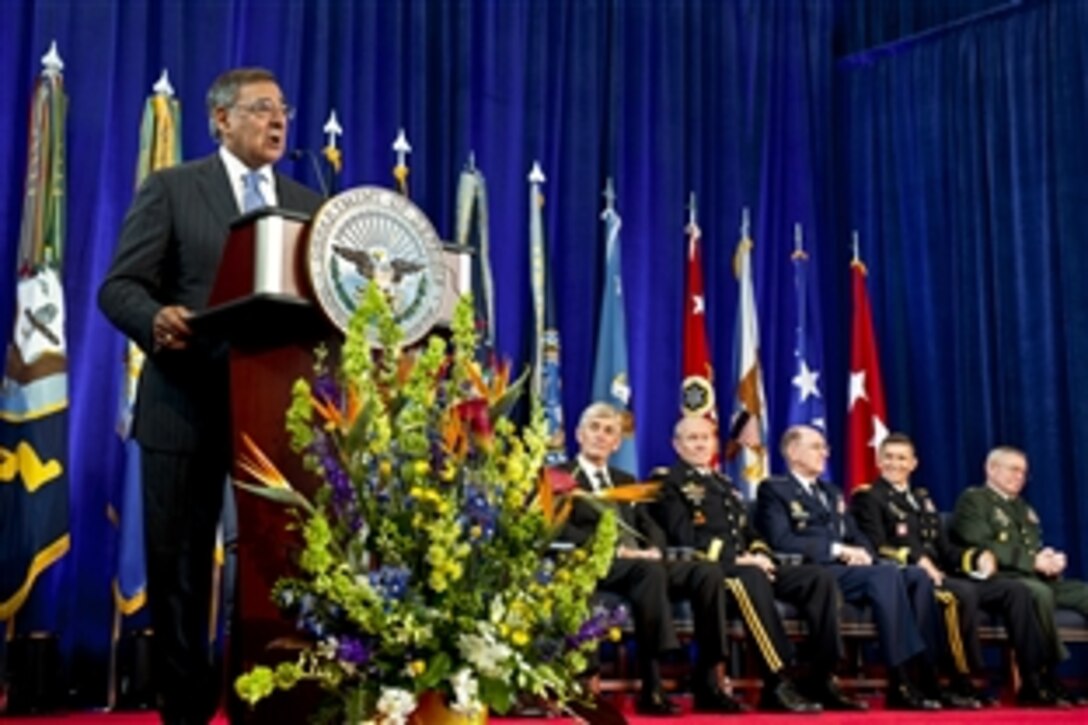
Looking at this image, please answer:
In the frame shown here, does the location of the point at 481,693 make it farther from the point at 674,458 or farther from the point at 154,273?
the point at 674,458

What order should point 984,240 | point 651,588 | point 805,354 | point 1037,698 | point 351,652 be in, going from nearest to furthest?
point 351,652
point 651,588
point 1037,698
point 984,240
point 805,354

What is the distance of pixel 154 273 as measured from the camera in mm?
2746

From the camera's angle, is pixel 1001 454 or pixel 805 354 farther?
pixel 805 354

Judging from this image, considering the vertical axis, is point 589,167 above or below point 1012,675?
above

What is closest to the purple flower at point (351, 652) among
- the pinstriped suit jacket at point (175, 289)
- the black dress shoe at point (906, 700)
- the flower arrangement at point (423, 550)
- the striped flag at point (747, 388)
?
the flower arrangement at point (423, 550)

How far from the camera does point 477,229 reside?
7.07 meters

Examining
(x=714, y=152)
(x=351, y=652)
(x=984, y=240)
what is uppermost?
(x=714, y=152)

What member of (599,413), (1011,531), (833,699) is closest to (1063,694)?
(1011,531)

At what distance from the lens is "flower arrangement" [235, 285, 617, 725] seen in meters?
2.16

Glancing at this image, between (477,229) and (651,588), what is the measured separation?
7.62 feet

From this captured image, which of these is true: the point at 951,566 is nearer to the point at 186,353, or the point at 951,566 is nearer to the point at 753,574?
the point at 753,574

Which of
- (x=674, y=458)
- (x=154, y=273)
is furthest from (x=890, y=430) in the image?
(x=154, y=273)

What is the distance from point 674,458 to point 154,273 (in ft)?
17.0

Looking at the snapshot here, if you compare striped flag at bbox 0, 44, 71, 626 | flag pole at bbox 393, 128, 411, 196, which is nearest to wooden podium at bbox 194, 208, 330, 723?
striped flag at bbox 0, 44, 71, 626
